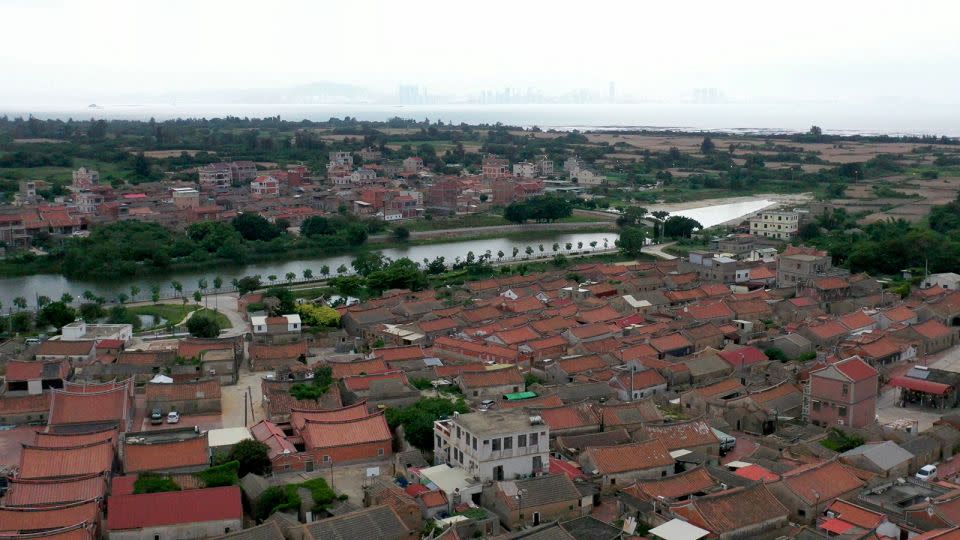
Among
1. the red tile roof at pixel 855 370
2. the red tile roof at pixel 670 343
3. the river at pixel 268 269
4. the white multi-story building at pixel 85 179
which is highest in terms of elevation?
the white multi-story building at pixel 85 179

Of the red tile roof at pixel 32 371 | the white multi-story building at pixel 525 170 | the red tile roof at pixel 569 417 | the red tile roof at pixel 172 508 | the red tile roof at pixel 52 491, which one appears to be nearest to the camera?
the red tile roof at pixel 172 508

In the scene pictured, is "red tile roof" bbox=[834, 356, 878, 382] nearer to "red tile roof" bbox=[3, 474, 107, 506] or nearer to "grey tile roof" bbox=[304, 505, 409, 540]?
"grey tile roof" bbox=[304, 505, 409, 540]

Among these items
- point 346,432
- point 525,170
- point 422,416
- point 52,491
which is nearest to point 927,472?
point 422,416

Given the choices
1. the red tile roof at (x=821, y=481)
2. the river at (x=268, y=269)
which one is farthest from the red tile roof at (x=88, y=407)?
the river at (x=268, y=269)

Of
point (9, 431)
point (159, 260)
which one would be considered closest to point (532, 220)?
point (159, 260)

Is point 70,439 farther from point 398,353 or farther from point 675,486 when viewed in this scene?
point 675,486

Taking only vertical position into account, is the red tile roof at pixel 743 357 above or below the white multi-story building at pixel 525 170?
below

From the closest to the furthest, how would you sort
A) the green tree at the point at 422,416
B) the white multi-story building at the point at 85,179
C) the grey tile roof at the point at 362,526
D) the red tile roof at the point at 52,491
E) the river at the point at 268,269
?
the grey tile roof at the point at 362,526, the red tile roof at the point at 52,491, the green tree at the point at 422,416, the river at the point at 268,269, the white multi-story building at the point at 85,179

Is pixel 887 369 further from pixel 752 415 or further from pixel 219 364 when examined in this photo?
pixel 219 364

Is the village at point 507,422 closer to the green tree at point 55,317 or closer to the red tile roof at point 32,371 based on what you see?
the red tile roof at point 32,371
